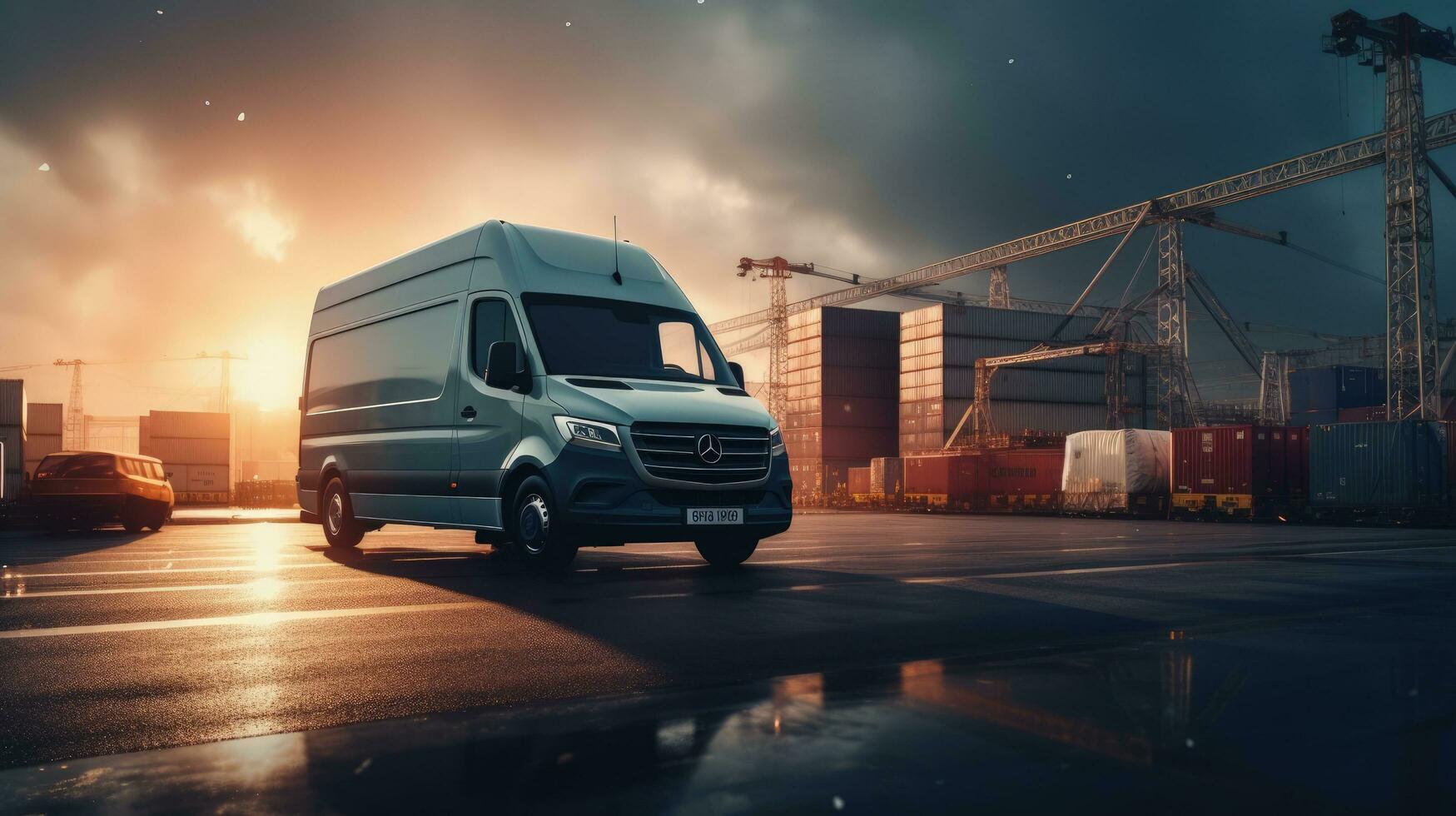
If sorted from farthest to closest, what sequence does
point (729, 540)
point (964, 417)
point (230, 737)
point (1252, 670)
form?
point (964, 417), point (729, 540), point (1252, 670), point (230, 737)

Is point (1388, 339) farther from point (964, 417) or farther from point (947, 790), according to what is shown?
point (947, 790)

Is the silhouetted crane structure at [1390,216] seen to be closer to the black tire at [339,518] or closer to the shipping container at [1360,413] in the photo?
the shipping container at [1360,413]

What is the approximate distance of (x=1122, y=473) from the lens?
3847 centimetres

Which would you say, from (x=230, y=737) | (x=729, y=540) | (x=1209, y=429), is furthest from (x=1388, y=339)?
(x=230, y=737)

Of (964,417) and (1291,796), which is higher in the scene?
(964,417)

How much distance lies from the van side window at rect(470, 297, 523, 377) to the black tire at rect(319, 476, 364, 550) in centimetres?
310

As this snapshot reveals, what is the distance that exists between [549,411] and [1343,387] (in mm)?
105114

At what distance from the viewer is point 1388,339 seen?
43844 mm

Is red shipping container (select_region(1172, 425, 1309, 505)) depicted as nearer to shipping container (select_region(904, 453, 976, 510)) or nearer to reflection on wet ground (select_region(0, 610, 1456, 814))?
shipping container (select_region(904, 453, 976, 510))

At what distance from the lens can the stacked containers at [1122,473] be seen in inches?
1512

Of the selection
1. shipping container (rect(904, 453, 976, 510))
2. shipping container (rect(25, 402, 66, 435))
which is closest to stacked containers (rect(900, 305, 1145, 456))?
shipping container (rect(904, 453, 976, 510))

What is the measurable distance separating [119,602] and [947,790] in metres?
6.30

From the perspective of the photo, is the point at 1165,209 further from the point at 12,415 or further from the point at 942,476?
the point at 12,415

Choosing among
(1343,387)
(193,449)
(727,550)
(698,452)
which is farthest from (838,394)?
(698,452)
